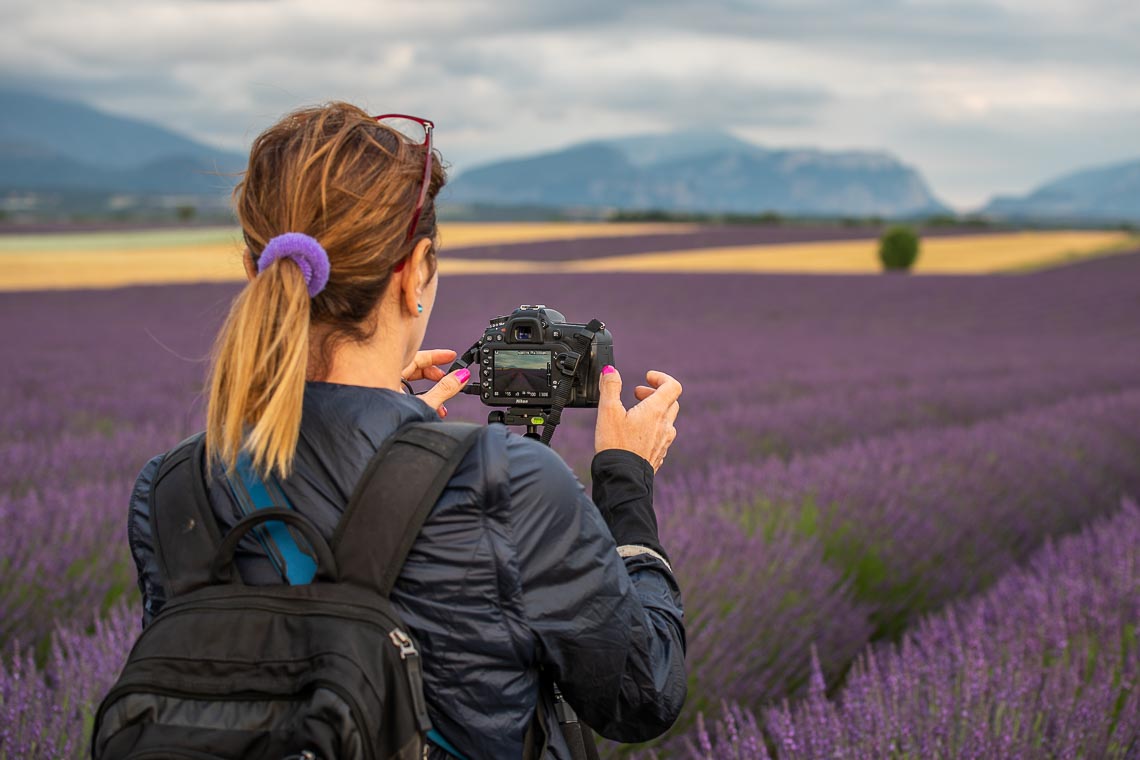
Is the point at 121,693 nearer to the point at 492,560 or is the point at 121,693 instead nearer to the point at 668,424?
the point at 492,560

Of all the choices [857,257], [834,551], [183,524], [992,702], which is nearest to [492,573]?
[183,524]

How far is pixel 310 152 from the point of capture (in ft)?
3.79

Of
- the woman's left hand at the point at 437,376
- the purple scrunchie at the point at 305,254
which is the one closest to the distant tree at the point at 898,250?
the woman's left hand at the point at 437,376

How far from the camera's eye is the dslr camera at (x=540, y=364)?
152 cm

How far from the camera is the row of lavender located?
1962 mm

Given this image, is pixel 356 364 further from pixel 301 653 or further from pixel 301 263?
pixel 301 653

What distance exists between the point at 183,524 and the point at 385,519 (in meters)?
0.24

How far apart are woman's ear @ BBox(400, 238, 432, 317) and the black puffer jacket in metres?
0.11

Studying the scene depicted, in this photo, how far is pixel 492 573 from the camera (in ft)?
3.71

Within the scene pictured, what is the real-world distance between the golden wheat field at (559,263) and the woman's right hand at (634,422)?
2613 centimetres

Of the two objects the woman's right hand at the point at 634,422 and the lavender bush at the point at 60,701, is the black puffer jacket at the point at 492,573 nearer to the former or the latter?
the woman's right hand at the point at 634,422

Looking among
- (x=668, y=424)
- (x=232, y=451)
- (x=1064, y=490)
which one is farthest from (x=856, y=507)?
(x=232, y=451)

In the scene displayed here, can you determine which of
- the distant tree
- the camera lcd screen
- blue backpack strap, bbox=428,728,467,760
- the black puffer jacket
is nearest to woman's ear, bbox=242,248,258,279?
the black puffer jacket

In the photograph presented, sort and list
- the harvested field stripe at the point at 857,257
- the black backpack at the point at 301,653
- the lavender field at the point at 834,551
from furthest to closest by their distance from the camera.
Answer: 1. the harvested field stripe at the point at 857,257
2. the lavender field at the point at 834,551
3. the black backpack at the point at 301,653
